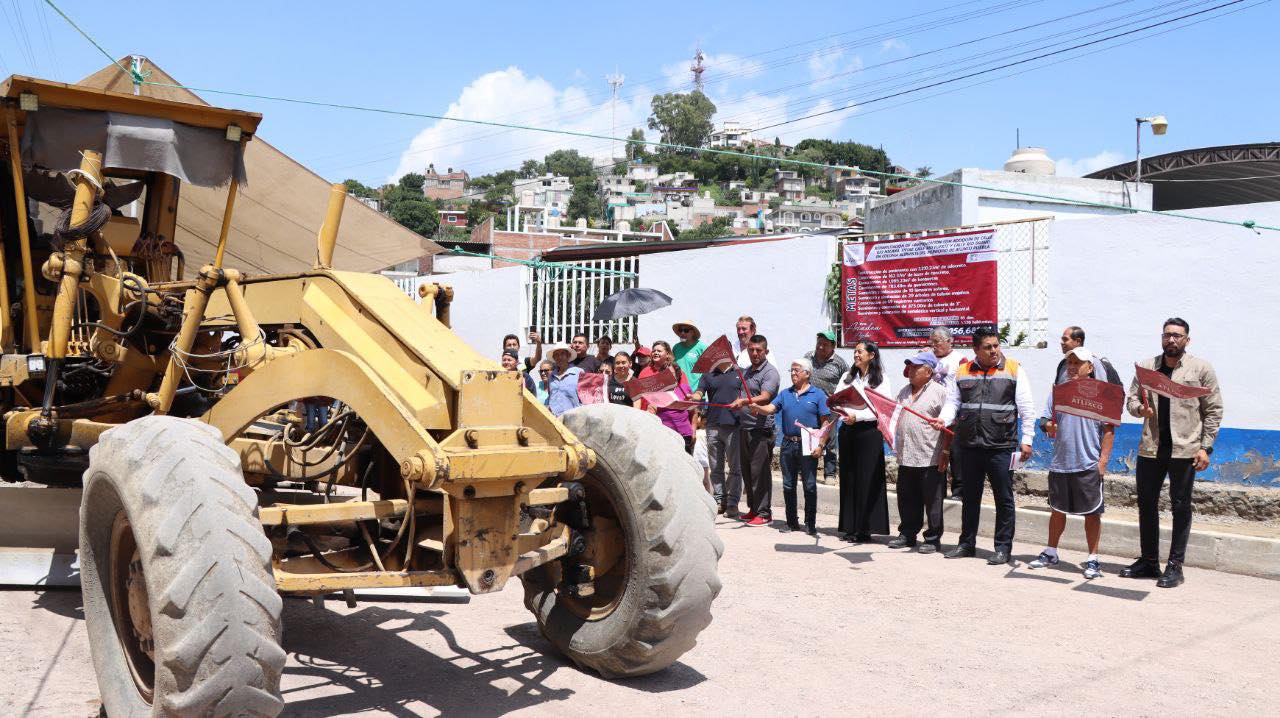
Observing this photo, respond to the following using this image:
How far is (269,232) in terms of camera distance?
10891mm

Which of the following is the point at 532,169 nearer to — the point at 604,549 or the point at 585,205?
the point at 585,205

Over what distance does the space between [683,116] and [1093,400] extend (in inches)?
6038

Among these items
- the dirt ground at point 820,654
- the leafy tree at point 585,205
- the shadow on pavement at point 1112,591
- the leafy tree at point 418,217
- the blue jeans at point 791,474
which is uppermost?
the leafy tree at point 585,205

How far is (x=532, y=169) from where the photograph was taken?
19562cm

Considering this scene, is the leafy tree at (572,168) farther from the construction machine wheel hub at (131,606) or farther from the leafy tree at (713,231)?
the construction machine wheel hub at (131,606)

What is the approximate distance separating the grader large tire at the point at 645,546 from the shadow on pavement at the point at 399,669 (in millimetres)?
419

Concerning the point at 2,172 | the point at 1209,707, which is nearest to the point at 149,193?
the point at 2,172

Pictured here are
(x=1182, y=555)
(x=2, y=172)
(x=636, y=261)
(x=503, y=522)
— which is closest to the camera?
(x=503, y=522)

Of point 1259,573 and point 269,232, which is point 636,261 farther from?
point 1259,573

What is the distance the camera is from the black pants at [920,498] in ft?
30.8

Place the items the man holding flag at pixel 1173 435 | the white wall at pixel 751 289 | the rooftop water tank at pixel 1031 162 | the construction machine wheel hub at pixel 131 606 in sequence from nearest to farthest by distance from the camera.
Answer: the construction machine wheel hub at pixel 131 606 → the man holding flag at pixel 1173 435 → the white wall at pixel 751 289 → the rooftop water tank at pixel 1031 162

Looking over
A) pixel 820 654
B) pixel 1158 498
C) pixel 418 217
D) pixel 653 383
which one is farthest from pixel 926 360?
pixel 418 217

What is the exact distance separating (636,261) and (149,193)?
1073 cm

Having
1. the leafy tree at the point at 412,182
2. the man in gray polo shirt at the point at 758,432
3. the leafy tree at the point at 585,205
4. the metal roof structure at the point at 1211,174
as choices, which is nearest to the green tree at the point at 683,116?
the leafy tree at the point at 585,205
